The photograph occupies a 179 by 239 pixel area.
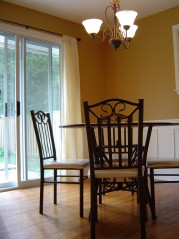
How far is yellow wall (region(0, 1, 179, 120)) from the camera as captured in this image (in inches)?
159

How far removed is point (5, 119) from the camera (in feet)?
11.9

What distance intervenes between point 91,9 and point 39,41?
0.88m

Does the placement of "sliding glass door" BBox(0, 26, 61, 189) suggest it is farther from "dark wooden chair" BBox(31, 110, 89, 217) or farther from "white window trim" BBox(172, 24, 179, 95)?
"white window trim" BBox(172, 24, 179, 95)

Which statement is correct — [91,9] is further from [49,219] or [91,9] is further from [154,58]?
[49,219]

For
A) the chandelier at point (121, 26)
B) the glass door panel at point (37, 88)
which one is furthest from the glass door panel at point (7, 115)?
the chandelier at point (121, 26)

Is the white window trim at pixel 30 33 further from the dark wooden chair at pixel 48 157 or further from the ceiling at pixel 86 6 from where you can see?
the dark wooden chair at pixel 48 157

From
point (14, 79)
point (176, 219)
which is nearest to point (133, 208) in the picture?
point (176, 219)

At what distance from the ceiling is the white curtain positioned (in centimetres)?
40

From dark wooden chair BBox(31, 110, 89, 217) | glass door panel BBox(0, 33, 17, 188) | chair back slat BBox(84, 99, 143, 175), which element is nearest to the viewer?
chair back slat BBox(84, 99, 143, 175)

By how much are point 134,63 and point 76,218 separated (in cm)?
294

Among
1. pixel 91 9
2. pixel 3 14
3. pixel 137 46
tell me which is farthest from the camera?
pixel 137 46

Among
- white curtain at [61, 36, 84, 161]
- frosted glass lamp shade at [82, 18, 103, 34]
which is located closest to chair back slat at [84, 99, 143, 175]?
frosted glass lamp shade at [82, 18, 103, 34]

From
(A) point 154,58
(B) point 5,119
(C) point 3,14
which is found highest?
(C) point 3,14

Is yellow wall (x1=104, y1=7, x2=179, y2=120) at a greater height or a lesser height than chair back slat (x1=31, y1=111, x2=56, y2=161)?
greater
